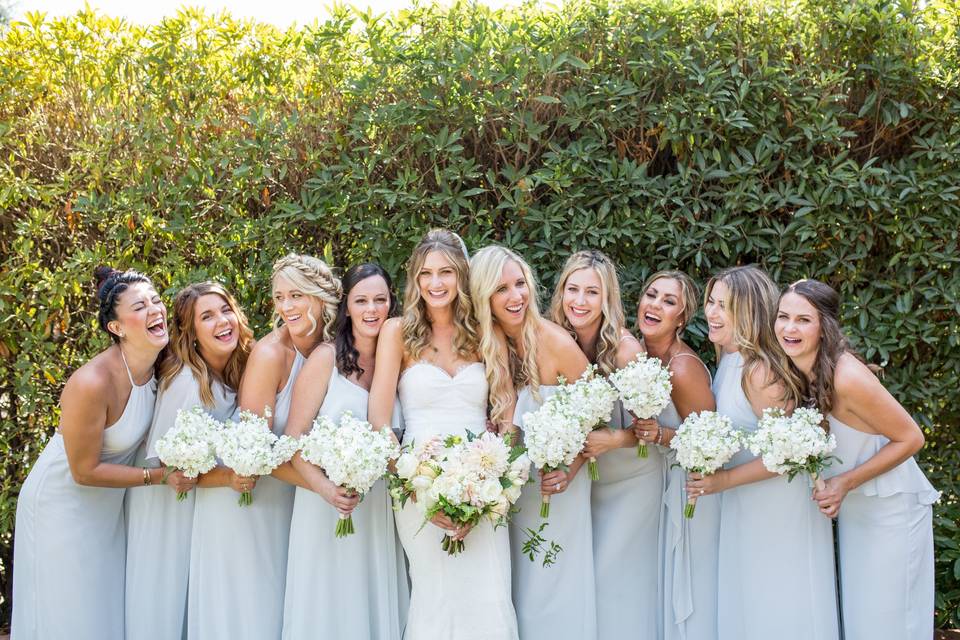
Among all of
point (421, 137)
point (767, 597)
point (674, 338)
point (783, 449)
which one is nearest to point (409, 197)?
point (421, 137)

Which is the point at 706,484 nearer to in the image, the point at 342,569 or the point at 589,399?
the point at 589,399

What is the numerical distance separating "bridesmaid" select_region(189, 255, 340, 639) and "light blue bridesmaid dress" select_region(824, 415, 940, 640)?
2.87 m

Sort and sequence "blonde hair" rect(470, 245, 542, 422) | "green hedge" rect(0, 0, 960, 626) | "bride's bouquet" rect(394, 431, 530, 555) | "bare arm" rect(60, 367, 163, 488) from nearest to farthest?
"bride's bouquet" rect(394, 431, 530, 555) < "bare arm" rect(60, 367, 163, 488) < "blonde hair" rect(470, 245, 542, 422) < "green hedge" rect(0, 0, 960, 626)

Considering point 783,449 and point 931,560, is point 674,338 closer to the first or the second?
point 783,449

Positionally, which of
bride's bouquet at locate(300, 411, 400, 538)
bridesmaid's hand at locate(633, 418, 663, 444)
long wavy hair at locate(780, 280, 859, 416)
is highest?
long wavy hair at locate(780, 280, 859, 416)

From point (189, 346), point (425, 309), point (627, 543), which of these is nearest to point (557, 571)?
point (627, 543)

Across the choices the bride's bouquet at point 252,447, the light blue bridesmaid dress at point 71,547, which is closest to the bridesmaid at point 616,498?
the bride's bouquet at point 252,447

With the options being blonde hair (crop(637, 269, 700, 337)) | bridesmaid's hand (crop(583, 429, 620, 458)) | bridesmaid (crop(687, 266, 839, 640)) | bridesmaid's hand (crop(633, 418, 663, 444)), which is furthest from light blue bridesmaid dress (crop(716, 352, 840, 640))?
bridesmaid's hand (crop(583, 429, 620, 458))

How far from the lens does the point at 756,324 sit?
4.89 meters

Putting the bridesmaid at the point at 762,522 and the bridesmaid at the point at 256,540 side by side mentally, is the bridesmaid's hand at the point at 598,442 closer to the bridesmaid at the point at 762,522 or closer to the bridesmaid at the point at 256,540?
the bridesmaid at the point at 762,522

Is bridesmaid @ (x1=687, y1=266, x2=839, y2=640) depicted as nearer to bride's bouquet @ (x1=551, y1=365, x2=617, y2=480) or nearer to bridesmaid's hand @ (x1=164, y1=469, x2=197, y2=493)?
bride's bouquet @ (x1=551, y1=365, x2=617, y2=480)

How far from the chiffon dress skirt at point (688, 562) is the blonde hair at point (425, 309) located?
117cm

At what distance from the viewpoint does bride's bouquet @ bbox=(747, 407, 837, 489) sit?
4395mm

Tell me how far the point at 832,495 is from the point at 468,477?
182cm
